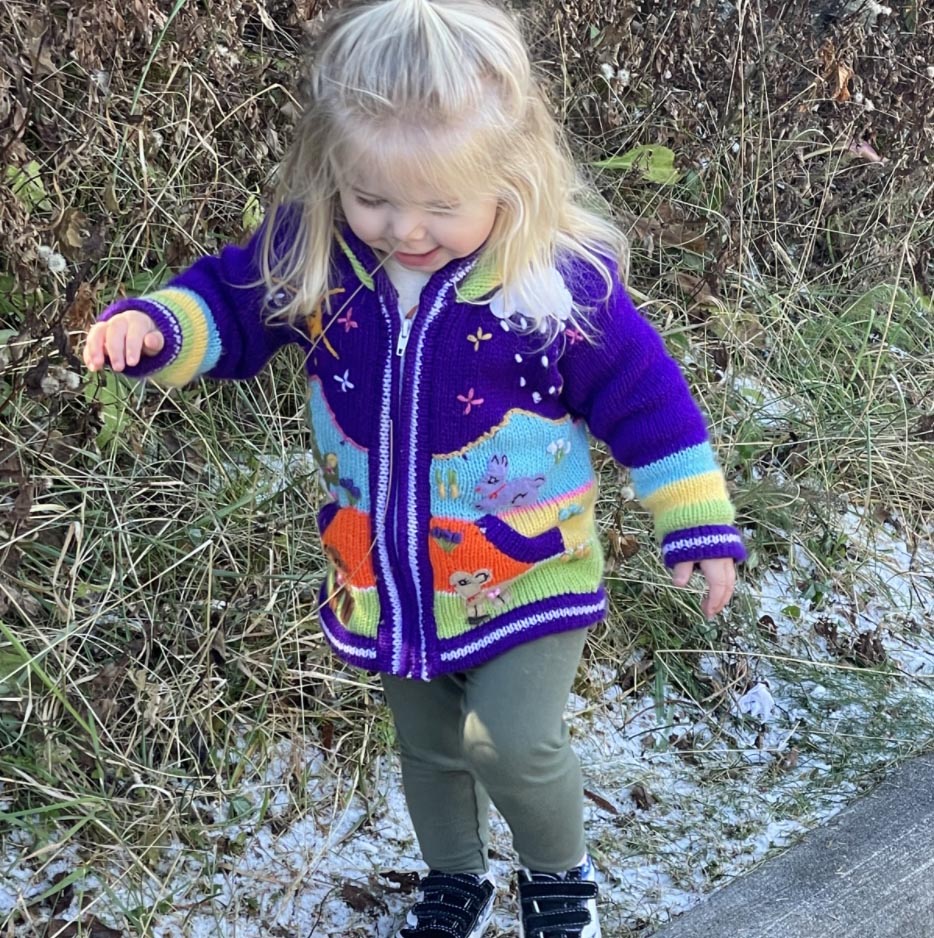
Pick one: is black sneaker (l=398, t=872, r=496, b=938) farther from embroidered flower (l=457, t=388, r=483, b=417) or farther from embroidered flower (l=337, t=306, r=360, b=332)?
embroidered flower (l=337, t=306, r=360, b=332)

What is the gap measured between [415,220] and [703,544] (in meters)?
0.65

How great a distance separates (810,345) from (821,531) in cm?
65

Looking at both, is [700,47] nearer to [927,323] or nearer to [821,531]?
→ [927,323]

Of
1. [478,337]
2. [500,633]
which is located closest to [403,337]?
[478,337]

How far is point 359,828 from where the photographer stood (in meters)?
2.55

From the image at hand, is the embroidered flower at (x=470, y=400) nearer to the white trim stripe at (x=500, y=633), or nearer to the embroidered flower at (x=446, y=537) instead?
the embroidered flower at (x=446, y=537)

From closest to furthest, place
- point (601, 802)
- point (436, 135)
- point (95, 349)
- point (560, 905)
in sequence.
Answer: point (436, 135), point (95, 349), point (560, 905), point (601, 802)

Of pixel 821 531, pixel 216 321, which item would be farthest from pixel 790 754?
pixel 216 321

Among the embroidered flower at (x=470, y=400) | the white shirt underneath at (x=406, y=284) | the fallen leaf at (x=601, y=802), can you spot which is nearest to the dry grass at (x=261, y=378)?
the fallen leaf at (x=601, y=802)

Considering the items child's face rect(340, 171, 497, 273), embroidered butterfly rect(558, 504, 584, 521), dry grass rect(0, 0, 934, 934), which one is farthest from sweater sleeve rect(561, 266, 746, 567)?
dry grass rect(0, 0, 934, 934)

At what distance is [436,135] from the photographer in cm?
168

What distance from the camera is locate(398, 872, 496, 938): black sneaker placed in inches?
86.0

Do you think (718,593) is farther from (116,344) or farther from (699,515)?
(116,344)

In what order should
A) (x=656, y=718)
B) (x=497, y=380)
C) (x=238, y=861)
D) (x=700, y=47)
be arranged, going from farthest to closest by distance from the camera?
(x=700, y=47) < (x=656, y=718) < (x=238, y=861) < (x=497, y=380)
